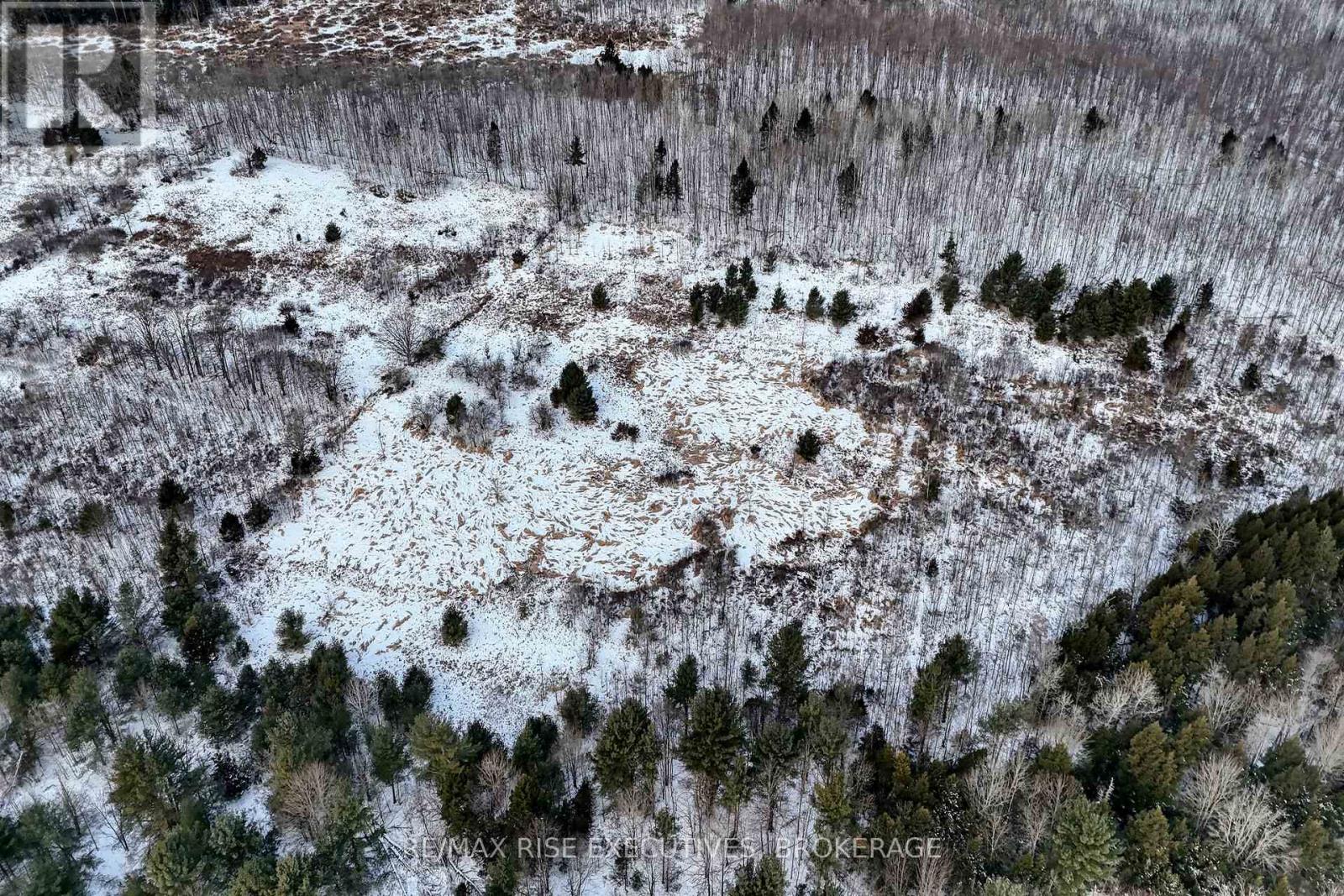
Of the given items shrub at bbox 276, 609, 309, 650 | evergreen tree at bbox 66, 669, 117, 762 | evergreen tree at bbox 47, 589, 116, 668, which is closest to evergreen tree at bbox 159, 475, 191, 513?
evergreen tree at bbox 47, 589, 116, 668

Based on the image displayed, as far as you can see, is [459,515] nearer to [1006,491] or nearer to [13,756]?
[13,756]

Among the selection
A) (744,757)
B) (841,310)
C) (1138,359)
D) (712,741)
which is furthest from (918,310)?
(712,741)

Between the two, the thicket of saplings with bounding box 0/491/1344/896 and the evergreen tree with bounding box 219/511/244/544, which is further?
the evergreen tree with bounding box 219/511/244/544

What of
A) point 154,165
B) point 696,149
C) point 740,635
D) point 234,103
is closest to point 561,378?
point 740,635

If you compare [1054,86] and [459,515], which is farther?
[1054,86]

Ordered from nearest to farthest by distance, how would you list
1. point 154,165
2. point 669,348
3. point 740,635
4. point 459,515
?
point 740,635 → point 459,515 → point 669,348 → point 154,165

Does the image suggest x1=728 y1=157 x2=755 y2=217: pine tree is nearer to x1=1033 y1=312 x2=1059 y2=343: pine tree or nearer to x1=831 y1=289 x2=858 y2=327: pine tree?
x1=831 y1=289 x2=858 y2=327: pine tree
